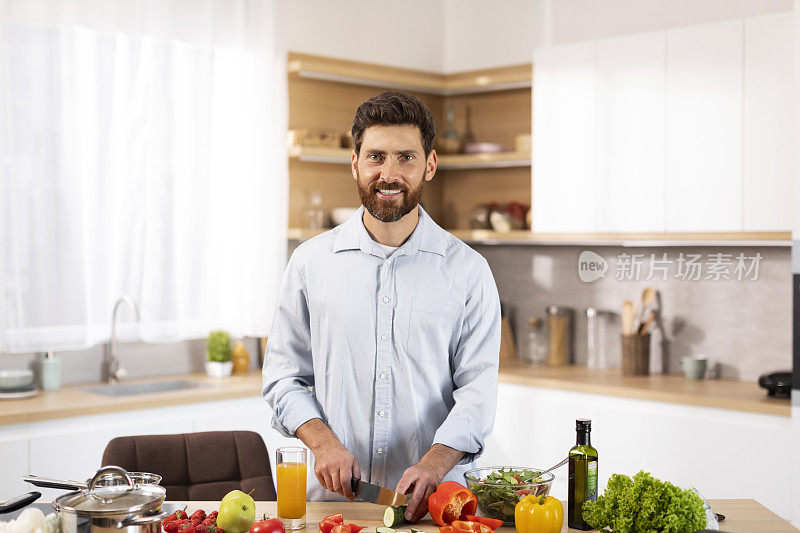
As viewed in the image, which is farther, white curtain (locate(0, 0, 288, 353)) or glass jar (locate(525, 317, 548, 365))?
glass jar (locate(525, 317, 548, 365))

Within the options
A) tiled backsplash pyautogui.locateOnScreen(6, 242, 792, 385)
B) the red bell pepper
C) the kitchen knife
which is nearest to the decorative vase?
tiled backsplash pyautogui.locateOnScreen(6, 242, 792, 385)

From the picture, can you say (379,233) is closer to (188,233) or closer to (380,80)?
(188,233)

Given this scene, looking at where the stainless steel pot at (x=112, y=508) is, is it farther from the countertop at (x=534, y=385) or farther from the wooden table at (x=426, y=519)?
the countertop at (x=534, y=385)

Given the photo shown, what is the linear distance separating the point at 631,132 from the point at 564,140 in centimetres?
36

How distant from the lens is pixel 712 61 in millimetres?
4055

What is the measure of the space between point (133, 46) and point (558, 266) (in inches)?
94.6

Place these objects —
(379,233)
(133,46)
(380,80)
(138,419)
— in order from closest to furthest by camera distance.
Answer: (379,233)
(138,419)
(133,46)
(380,80)

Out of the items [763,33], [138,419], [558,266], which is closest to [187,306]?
[138,419]

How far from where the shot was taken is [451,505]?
1954 mm

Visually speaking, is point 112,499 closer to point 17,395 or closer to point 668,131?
point 17,395

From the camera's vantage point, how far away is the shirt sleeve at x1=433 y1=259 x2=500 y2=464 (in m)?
2.28

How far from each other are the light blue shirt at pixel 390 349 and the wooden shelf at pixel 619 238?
6.37ft

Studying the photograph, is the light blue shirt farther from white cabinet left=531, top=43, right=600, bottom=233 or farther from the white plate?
white cabinet left=531, top=43, right=600, bottom=233

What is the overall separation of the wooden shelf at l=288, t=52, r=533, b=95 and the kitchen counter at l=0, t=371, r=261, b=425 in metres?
1.56
